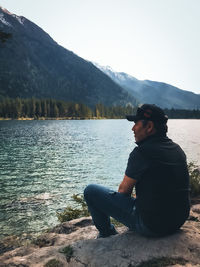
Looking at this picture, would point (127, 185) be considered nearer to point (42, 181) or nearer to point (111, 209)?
point (111, 209)

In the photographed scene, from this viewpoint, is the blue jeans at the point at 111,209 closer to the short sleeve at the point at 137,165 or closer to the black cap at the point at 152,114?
the short sleeve at the point at 137,165

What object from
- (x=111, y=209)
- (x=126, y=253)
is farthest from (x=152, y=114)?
(x=126, y=253)

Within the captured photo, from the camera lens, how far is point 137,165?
463 cm

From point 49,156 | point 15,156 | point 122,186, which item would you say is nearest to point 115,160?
point 49,156

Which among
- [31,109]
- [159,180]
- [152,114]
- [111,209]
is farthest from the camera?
[31,109]

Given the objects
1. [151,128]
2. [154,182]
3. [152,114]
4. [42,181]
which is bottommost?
[42,181]

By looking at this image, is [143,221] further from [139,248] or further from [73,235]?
[73,235]

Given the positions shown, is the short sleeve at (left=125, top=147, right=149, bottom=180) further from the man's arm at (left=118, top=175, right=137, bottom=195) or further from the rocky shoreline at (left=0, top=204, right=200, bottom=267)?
the rocky shoreline at (left=0, top=204, right=200, bottom=267)

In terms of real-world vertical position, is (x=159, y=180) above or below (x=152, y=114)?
below

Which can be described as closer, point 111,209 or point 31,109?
point 111,209

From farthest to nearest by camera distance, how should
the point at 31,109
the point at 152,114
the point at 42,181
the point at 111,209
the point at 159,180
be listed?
1. the point at 31,109
2. the point at 42,181
3. the point at 111,209
4. the point at 152,114
5. the point at 159,180

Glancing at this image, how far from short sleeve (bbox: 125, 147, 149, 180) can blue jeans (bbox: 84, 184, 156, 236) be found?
81 cm

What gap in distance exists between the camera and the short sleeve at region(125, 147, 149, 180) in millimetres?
4594

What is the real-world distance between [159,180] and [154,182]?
103 millimetres
